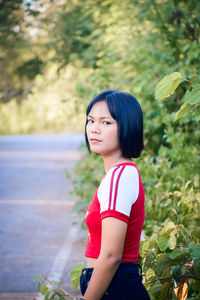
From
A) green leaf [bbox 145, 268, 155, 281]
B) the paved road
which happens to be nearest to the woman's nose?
green leaf [bbox 145, 268, 155, 281]

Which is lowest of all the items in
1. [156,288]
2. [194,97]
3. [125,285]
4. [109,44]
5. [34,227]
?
[34,227]

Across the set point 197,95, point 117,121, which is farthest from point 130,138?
point 197,95

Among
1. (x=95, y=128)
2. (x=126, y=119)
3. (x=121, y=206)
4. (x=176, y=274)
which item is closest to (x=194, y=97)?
(x=126, y=119)

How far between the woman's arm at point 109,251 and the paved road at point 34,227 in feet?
7.88

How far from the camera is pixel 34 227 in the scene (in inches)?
250

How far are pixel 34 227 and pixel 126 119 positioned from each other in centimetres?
460

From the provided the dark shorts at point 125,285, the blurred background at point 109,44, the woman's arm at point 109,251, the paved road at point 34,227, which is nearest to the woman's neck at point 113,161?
the woman's arm at point 109,251

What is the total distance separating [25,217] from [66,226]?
0.83 m

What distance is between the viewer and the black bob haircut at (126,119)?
2.05 m

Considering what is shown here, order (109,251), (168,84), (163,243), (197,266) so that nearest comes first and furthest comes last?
(109,251), (168,84), (197,266), (163,243)

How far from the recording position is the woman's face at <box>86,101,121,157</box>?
2055mm

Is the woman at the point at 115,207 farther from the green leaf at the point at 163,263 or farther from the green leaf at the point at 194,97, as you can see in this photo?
the green leaf at the point at 163,263

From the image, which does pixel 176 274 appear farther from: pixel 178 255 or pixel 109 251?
pixel 109 251

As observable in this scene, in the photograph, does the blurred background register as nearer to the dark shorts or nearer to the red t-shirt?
the red t-shirt
